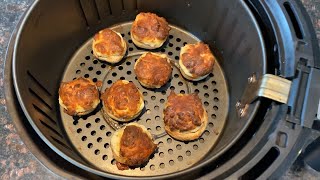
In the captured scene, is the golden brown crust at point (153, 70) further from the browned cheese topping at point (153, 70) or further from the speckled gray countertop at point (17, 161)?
the speckled gray countertop at point (17, 161)

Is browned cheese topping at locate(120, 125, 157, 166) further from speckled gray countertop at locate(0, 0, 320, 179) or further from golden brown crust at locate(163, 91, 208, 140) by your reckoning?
speckled gray countertop at locate(0, 0, 320, 179)

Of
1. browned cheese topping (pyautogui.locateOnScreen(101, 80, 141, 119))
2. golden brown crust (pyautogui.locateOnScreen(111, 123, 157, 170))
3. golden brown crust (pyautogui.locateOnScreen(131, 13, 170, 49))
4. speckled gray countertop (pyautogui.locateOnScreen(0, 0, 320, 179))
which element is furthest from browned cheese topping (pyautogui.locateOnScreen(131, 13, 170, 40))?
speckled gray countertop (pyautogui.locateOnScreen(0, 0, 320, 179))

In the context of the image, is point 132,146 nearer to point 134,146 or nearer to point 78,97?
point 134,146

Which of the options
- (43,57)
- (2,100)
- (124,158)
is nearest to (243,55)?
(124,158)

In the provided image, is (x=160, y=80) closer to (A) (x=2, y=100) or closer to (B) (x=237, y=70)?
(B) (x=237, y=70)

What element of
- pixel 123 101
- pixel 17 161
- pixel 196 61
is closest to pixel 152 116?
pixel 123 101
